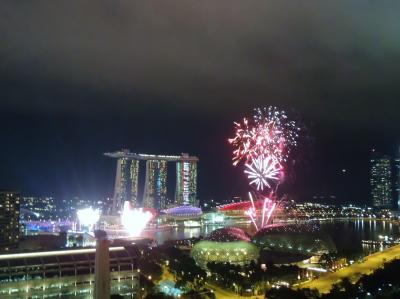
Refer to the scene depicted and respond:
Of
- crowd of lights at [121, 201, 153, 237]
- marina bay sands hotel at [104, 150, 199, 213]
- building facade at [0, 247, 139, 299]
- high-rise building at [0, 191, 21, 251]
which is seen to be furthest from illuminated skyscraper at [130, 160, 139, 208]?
building facade at [0, 247, 139, 299]

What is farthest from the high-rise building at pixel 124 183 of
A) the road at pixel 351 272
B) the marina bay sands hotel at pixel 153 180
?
the road at pixel 351 272

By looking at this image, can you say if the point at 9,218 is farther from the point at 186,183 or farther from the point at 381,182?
the point at 381,182

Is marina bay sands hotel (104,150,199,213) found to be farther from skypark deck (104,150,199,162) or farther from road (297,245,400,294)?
road (297,245,400,294)

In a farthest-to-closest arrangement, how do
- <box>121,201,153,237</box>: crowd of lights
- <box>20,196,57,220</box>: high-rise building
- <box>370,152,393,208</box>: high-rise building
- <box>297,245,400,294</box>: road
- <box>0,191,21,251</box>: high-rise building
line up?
<box>370,152,393,208</box>: high-rise building → <box>20,196,57,220</box>: high-rise building → <box>121,201,153,237</box>: crowd of lights → <box>0,191,21,251</box>: high-rise building → <box>297,245,400,294</box>: road

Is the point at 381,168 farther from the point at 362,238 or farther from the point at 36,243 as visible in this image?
the point at 36,243

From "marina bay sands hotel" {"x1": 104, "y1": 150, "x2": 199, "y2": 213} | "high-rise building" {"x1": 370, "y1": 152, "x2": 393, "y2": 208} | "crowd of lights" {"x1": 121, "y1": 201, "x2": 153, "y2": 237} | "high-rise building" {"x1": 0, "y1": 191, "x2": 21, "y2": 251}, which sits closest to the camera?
"high-rise building" {"x1": 0, "y1": 191, "x2": 21, "y2": 251}

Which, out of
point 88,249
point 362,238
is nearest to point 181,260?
point 88,249
